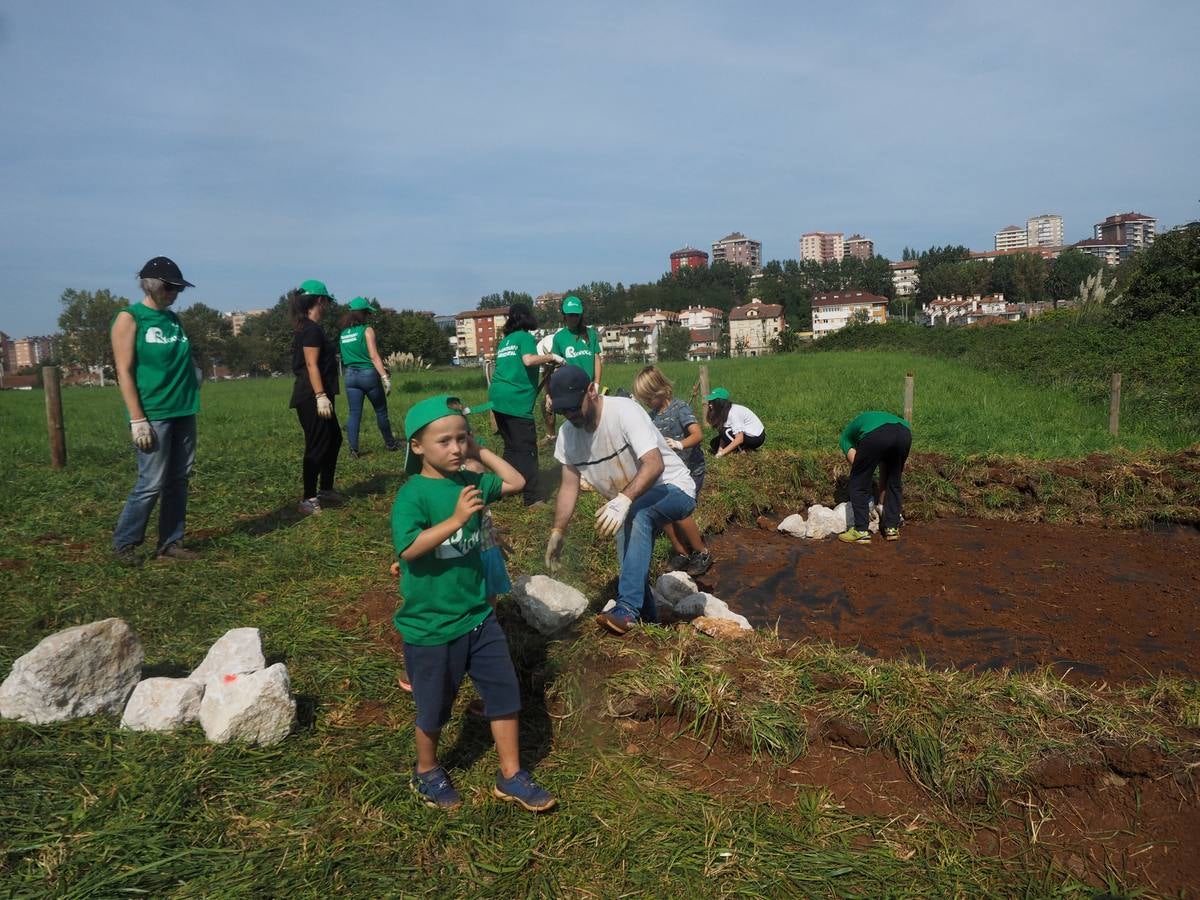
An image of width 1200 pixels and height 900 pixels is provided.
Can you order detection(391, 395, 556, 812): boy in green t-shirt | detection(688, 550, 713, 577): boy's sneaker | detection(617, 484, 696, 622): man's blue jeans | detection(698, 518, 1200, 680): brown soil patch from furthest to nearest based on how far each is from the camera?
detection(688, 550, 713, 577): boy's sneaker, detection(698, 518, 1200, 680): brown soil patch, detection(617, 484, 696, 622): man's blue jeans, detection(391, 395, 556, 812): boy in green t-shirt

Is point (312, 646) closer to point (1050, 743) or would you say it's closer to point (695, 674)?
point (695, 674)

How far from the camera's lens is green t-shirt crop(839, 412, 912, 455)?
22.3 ft

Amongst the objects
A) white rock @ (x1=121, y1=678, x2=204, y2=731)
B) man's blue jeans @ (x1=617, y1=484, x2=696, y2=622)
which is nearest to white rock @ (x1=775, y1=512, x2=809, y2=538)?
man's blue jeans @ (x1=617, y1=484, x2=696, y2=622)

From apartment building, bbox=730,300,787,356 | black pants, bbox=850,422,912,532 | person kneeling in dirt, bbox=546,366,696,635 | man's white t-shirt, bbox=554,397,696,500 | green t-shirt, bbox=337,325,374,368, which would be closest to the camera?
person kneeling in dirt, bbox=546,366,696,635

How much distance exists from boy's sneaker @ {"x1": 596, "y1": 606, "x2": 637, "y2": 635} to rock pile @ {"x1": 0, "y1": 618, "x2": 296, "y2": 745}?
140cm

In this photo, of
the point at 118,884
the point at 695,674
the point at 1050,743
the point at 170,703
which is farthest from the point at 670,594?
the point at 118,884

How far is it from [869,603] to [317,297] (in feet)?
15.8

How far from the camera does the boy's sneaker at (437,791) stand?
2.72 m

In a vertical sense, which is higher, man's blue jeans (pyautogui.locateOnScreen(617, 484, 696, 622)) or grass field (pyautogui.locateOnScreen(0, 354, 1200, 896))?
man's blue jeans (pyautogui.locateOnScreen(617, 484, 696, 622))

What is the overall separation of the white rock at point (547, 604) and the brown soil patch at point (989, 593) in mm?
1608

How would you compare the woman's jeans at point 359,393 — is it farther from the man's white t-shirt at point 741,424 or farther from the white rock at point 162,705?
the white rock at point 162,705

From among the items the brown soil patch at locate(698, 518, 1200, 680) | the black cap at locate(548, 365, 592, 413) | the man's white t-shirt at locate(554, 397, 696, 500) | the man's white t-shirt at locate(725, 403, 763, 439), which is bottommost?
the brown soil patch at locate(698, 518, 1200, 680)

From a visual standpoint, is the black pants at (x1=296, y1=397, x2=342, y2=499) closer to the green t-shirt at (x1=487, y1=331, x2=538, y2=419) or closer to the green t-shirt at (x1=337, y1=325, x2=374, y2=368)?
the green t-shirt at (x1=487, y1=331, x2=538, y2=419)

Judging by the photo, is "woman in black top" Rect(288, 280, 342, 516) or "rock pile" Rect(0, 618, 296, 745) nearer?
"rock pile" Rect(0, 618, 296, 745)
